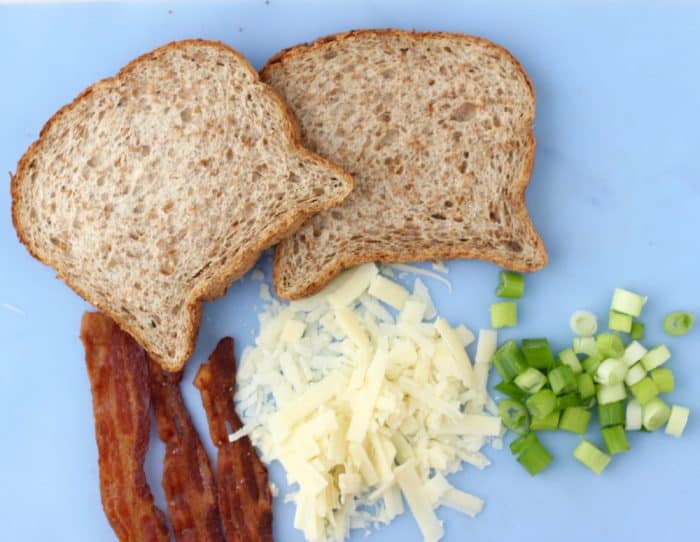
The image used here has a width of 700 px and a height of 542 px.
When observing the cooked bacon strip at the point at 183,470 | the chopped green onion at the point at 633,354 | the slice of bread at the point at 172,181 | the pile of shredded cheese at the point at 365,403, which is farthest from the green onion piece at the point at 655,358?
the cooked bacon strip at the point at 183,470

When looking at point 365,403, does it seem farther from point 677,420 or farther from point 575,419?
point 677,420

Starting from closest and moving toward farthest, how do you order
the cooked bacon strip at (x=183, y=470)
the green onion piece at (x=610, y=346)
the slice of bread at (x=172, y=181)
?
the slice of bread at (x=172, y=181) < the green onion piece at (x=610, y=346) < the cooked bacon strip at (x=183, y=470)

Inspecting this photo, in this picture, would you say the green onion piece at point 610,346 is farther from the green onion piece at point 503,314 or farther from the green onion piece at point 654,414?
the green onion piece at point 503,314

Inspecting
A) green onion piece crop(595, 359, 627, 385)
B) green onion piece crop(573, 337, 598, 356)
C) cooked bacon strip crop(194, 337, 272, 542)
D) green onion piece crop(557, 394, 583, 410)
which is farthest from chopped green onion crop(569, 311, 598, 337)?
cooked bacon strip crop(194, 337, 272, 542)

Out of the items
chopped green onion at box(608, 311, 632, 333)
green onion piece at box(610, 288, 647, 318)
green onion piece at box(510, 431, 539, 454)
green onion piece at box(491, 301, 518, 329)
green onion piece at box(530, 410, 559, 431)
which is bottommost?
green onion piece at box(510, 431, 539, 454)

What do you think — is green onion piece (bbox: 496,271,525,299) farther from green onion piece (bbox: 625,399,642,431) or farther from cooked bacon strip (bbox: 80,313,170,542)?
cooked bacon strip (bbox: 80,313,170,542)

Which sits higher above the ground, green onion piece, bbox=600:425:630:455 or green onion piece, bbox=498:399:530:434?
green onion piece, bbox=498:399:530:434

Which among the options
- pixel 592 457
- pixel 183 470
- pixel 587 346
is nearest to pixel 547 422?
pixel 592 457
